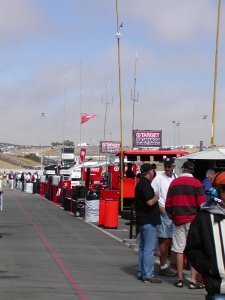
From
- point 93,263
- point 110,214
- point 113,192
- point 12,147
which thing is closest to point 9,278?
point 93,263

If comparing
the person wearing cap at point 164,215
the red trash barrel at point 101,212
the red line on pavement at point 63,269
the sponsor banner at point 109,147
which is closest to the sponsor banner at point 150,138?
the sponsor banner at point 109,147

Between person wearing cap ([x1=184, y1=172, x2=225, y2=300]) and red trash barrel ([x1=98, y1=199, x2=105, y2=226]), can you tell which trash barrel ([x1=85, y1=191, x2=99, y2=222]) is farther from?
person wearing cap ([x1=184, y1=172, x2=225, y2=300])

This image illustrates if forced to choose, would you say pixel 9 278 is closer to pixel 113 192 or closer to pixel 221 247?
pixel 221 247

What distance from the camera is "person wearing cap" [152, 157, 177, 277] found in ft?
33.5

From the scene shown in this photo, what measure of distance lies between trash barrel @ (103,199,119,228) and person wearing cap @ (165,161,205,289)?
9.43 metres

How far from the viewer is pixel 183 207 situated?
902 centimetres

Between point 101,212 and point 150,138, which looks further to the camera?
point 150,138

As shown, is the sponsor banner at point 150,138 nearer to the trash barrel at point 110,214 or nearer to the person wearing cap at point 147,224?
the trash barrel at point 110,214

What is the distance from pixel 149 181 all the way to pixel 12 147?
7448 inches

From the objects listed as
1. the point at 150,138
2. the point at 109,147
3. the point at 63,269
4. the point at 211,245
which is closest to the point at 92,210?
the point at 63,269

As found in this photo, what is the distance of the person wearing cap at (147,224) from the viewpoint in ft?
31.3

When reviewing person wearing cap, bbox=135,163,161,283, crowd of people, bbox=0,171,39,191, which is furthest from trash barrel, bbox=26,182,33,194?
person wearing cap, bbox=135,163,161,283

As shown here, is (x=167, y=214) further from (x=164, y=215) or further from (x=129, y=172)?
(x=129, y=172)

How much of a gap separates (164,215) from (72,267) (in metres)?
1.96
